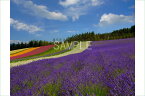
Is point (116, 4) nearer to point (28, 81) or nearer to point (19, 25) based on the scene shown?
point (19, 25)

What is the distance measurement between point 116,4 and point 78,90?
138 centimetres

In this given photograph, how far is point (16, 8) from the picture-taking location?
2391 mm

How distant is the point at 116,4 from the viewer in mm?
2389

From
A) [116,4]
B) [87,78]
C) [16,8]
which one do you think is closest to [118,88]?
[87,78]

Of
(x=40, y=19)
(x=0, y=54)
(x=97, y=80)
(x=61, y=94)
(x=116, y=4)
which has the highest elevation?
(x=116, y=4)

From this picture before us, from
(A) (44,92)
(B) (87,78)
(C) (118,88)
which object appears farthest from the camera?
(B) (87,78)

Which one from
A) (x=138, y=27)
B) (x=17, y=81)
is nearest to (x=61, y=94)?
(x=17, y=81)

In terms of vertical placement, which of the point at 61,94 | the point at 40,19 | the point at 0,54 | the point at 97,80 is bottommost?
the point at 61,94

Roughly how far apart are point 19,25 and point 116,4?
1.26 meters

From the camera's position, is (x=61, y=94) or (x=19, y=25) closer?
(x=61, y=94)

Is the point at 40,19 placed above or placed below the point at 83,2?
below

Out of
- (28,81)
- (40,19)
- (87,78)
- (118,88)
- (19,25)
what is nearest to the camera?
(118,88)

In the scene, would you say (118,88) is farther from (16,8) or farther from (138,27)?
(16,8)

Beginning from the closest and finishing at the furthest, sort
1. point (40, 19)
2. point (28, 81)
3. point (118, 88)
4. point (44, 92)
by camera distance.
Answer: point (118, 88)
point (44, 92)
point (28, 81)
point (40, 19)
